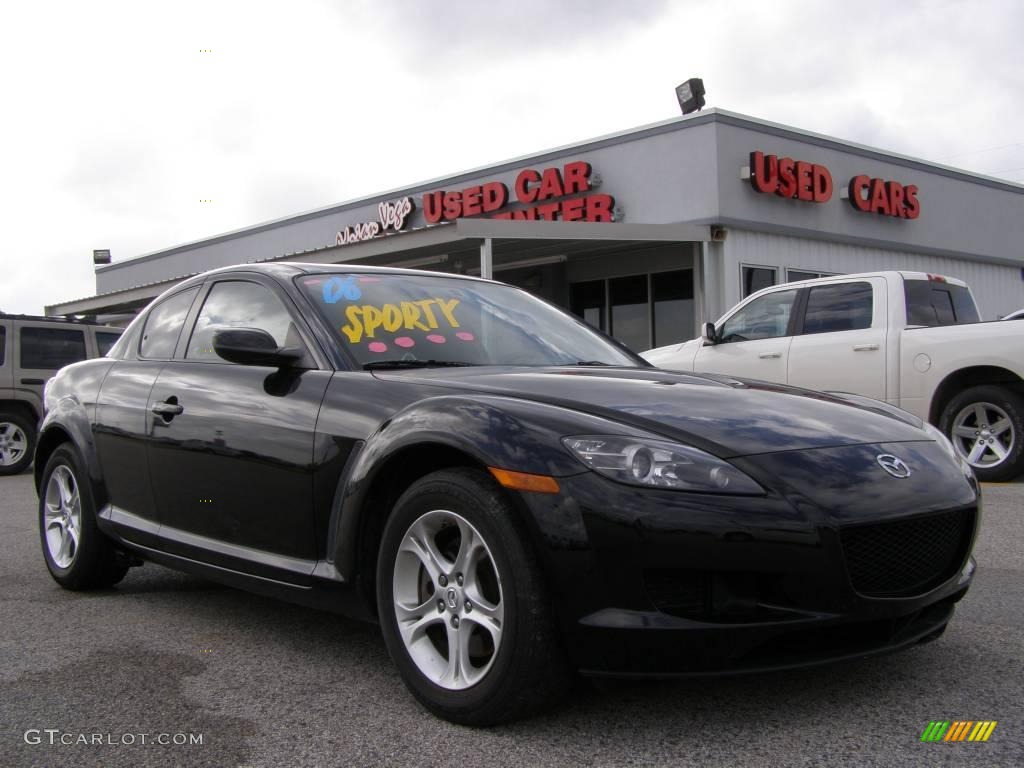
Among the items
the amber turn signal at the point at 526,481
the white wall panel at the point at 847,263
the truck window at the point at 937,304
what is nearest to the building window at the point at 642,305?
the white wall panel at the point at 847,263

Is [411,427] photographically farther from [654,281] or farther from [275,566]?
[654,281]

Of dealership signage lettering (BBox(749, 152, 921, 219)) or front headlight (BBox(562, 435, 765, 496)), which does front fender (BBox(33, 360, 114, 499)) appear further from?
dealership signage lettering (BBox(749, 152, 921, 219))

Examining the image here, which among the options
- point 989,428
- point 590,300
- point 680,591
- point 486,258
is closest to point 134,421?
point 680,591

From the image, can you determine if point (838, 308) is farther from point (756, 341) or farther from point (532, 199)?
point (532, 199)

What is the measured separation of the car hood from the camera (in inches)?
111

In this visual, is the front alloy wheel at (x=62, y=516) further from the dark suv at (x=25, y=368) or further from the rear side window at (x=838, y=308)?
the dark suv at (x=25, y=368)

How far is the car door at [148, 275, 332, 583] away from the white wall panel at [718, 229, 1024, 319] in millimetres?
13057

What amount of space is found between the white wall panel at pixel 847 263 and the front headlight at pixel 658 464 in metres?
14.1

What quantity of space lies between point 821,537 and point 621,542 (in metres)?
0.52

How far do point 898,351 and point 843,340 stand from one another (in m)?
0.49

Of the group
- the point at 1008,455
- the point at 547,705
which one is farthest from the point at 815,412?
the point at 1008,455

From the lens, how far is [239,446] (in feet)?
12.0

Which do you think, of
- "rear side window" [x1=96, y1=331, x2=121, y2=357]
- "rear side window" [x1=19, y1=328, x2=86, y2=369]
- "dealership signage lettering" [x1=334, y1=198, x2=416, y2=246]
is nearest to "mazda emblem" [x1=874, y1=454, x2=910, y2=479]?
"rear side window" [x1=19, y1=328, x2=86, y2=369]

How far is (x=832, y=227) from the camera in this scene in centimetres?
1842
